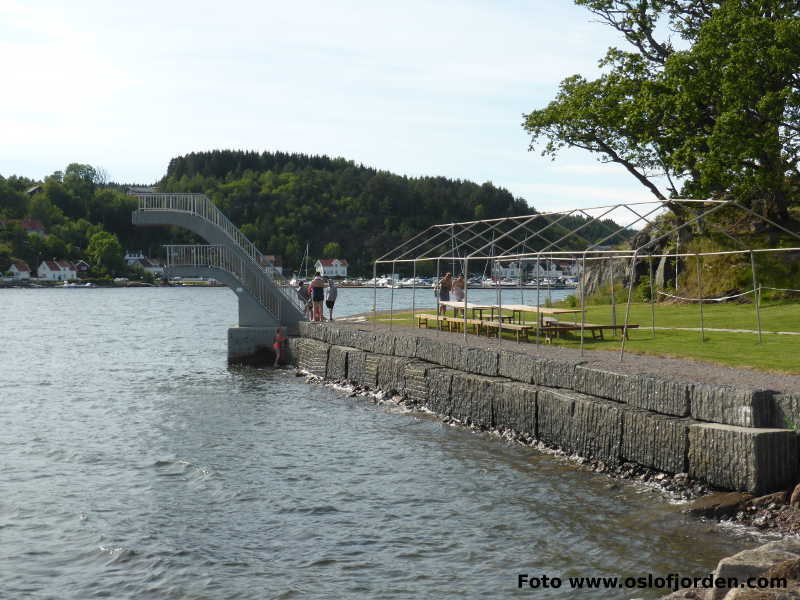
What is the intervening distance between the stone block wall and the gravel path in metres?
0.73

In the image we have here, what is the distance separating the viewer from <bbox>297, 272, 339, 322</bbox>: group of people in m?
35.2

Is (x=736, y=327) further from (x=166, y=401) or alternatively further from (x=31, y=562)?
(x=31, y=562)

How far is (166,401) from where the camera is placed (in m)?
27.5

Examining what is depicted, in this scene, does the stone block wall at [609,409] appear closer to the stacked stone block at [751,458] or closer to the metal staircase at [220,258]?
the stacked stone block at [751,458]

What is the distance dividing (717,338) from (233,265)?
1917cm

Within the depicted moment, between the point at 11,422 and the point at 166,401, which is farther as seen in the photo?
the point at 166,401

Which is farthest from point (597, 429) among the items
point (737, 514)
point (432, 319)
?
point (432, 319)

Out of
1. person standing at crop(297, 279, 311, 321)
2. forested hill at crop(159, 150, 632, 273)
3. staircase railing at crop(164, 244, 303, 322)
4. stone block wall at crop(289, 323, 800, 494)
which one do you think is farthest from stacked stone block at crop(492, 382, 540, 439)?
forested hill at crop(159, 150, 632, 273)

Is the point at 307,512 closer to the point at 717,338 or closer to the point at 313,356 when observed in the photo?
the point at 717,338

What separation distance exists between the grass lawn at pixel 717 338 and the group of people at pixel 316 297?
3.44 m

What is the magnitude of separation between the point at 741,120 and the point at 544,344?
1389 cm

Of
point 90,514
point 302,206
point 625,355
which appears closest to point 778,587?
point 90,514

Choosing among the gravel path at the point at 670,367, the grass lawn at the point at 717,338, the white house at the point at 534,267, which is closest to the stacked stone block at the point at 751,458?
the gravel path at the point at 670,367

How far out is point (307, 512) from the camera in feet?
46.3
